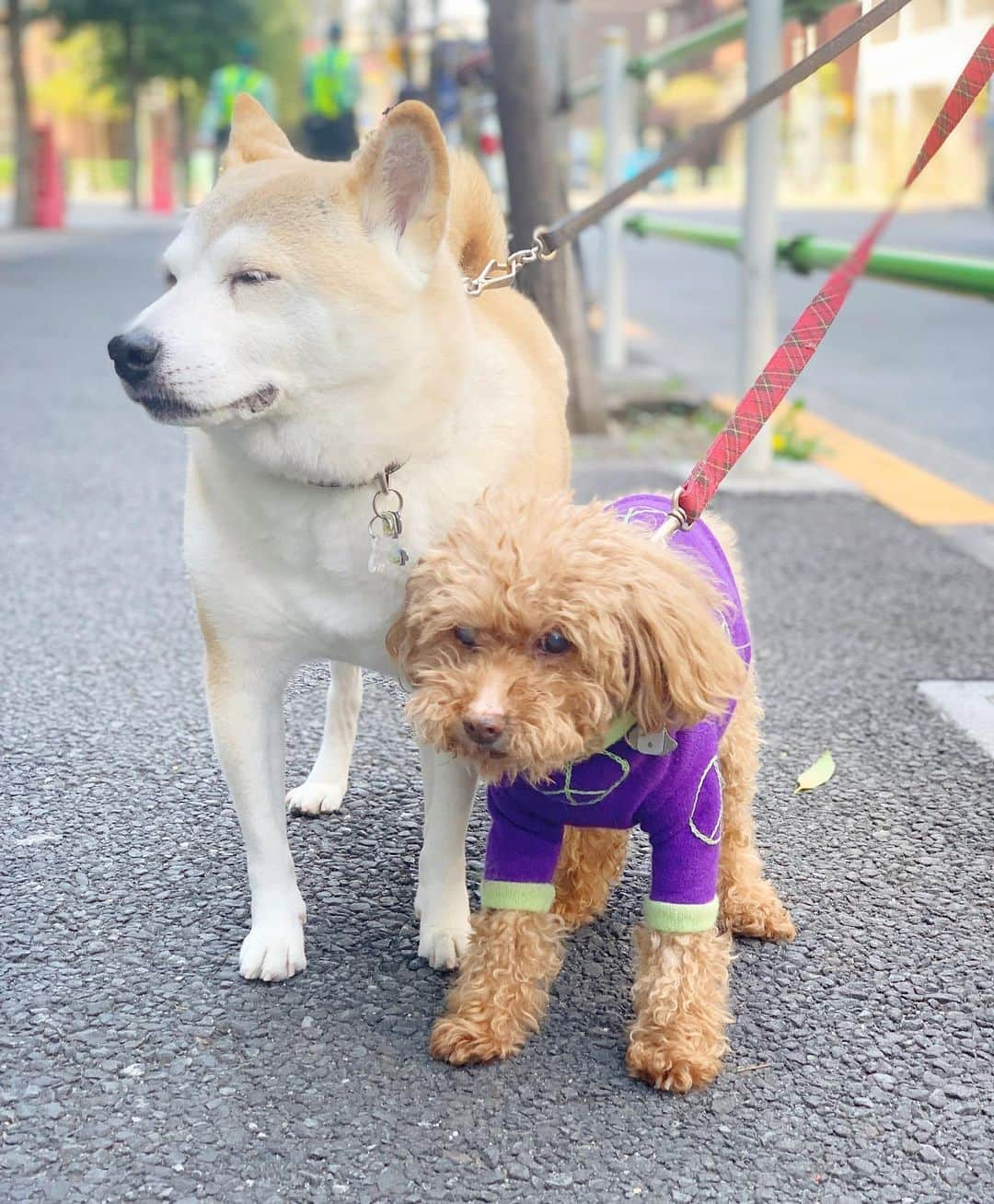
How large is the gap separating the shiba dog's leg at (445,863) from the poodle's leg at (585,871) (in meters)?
0.19

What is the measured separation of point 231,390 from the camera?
2.20 meters

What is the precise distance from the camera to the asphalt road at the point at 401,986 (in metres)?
2.02

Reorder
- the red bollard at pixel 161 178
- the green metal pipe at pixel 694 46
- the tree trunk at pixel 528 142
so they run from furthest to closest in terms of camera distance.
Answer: the red bollard at pixel 161 178 < the tree trunk at pixel 528 142 < the green metal pipe at pixel 694 46

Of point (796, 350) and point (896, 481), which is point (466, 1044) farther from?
point (896, 481)

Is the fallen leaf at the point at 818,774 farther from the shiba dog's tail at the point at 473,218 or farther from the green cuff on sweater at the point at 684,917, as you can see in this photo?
the shiba dog's tail at the point at 473,218

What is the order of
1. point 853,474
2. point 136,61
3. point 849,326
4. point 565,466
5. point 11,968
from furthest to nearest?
1. point 136,61
2. point 849,326
3. point 853,474
4. point 565,466
5. point 11,968

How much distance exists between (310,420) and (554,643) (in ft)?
1.76

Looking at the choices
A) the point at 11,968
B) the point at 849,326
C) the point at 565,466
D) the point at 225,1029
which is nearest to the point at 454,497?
the point at 565,466

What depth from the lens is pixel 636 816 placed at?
2.29m

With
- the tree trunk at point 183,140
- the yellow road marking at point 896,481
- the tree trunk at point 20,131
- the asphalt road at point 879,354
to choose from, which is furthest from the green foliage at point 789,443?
the tree trunk at point 183,140

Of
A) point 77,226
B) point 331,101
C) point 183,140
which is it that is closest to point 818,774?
point 331,101

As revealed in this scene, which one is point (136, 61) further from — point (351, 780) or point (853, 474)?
point (351, 780)

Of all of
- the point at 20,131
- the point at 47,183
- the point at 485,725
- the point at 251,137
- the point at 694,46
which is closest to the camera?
the point at 485,725

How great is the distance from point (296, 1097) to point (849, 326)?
1097 cm
